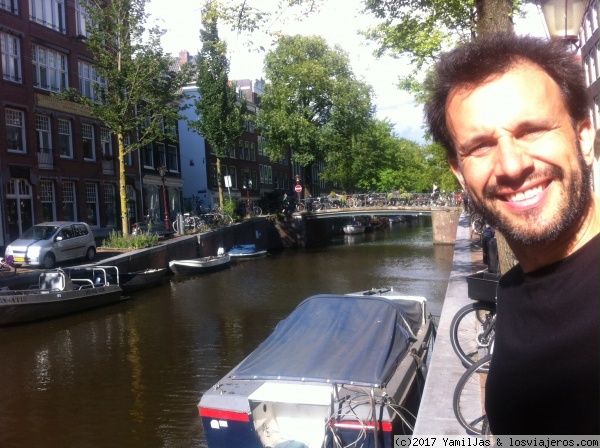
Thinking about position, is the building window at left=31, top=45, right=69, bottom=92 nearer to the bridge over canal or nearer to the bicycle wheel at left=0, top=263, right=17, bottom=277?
the bicycle wheel at left=0, top=263, right=17, bottom=277

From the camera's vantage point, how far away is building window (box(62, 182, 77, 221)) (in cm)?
2705

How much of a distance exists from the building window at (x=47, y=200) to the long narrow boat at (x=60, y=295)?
812 centimetres

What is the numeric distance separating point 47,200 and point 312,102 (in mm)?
23885

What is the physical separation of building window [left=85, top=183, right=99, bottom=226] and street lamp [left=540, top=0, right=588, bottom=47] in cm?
2623

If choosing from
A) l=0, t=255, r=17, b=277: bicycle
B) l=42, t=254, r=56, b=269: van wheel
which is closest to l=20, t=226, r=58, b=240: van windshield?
l=42, t=254, r=56, b=269: van wheel

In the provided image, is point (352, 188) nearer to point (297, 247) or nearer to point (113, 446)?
point (297, 247)

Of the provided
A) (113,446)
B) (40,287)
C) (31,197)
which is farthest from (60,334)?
(31,197)

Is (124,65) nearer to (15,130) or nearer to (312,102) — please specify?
(15,130)

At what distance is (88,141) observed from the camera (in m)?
29.0

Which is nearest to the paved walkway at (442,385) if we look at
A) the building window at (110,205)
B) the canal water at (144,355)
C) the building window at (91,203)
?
the canal water at (144,355)

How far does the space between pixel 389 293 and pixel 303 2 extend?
4932 mm

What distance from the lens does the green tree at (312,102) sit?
43547mm

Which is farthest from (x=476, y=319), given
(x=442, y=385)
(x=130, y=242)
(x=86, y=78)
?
(x=86, y=78)

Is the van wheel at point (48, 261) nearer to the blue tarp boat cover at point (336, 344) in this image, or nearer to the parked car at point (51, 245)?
the parked car at point (51, 245)
